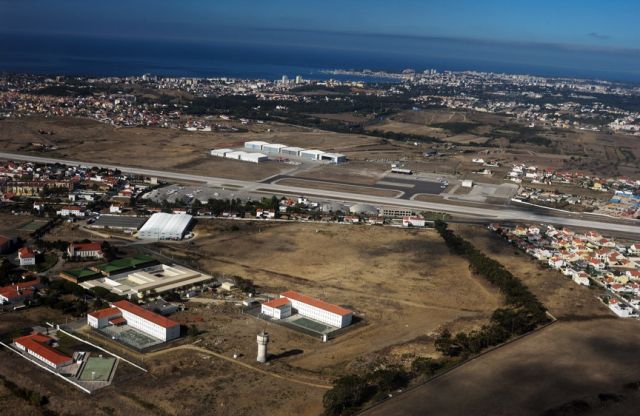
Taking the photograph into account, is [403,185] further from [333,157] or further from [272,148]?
[272,148]

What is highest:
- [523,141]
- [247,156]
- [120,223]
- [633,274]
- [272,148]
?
[523,141]

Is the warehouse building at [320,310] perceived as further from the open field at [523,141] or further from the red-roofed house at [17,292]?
the open field at [523,141]

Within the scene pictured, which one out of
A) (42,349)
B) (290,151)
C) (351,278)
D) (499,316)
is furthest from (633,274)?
(290,151)

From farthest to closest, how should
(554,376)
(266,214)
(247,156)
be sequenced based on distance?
(247,156), (266,214), (554,376)

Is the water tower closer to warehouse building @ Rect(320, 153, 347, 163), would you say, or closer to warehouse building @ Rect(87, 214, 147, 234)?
warehouse building @ Rect(87, 214, 147, 234)

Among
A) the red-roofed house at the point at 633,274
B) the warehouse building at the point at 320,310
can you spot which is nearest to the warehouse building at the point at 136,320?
the warehouse building at the point at 320,310

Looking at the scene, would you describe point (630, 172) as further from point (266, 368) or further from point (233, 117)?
point (266, 368)
